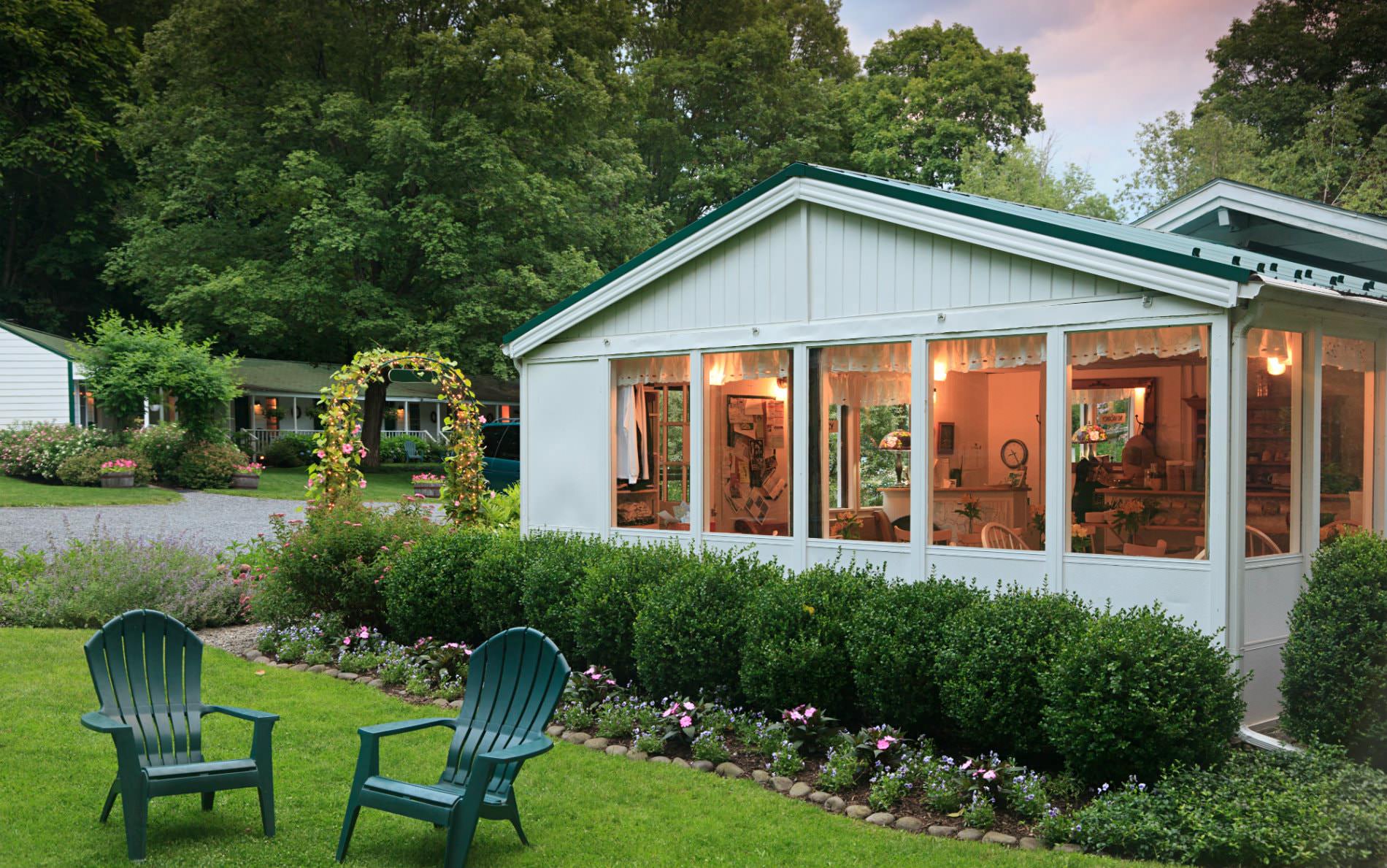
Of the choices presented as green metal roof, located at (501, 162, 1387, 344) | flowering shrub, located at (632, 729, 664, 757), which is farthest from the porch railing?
flowering shrub, located at (632, 729, 664, 757)

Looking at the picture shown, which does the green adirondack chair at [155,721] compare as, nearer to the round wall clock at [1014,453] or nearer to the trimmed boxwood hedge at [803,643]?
the trimmed boxwood hedge at [803,643]

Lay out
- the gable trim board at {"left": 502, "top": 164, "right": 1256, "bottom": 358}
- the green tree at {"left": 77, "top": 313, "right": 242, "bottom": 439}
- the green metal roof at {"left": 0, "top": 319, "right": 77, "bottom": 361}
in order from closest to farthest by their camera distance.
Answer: the gable trim board at {"left": 502, "top": 164, "right": 1256, "bottom": 358}
the green tree at {"left": 77, "top": 313, "right": 242, "bottom": 439}
the green metal roof at {"left": 0, "top": 319, "right": 77, "bottom": 361}

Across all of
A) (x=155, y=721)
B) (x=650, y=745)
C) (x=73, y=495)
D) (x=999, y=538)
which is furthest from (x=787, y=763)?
(x=73, y=495)

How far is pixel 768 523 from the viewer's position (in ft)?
30.2

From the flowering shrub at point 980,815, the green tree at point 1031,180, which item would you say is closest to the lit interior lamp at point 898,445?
the flowering shrub at point 980,815

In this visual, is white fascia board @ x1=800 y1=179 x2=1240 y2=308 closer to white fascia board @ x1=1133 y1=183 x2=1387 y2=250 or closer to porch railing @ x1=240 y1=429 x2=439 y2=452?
white fascia board @ x1=1133 y1=183 x2=1387 y2=250

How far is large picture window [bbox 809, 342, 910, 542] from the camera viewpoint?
8.30 metres

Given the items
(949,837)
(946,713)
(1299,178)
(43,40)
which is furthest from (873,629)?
(43,40)

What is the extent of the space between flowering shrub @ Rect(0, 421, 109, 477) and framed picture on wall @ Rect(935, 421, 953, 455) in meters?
20.7

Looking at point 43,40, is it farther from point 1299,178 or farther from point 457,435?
point 1299,178

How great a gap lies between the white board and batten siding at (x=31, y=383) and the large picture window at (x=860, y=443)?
→ 2400 cm

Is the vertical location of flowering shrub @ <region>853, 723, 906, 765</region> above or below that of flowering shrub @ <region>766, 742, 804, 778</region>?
above

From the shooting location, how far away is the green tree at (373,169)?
2456cm

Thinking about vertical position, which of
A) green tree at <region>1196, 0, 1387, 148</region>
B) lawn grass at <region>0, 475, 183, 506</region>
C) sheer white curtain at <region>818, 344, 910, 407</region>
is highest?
green tree at <region>1196, 0, 1387, 148</region>
